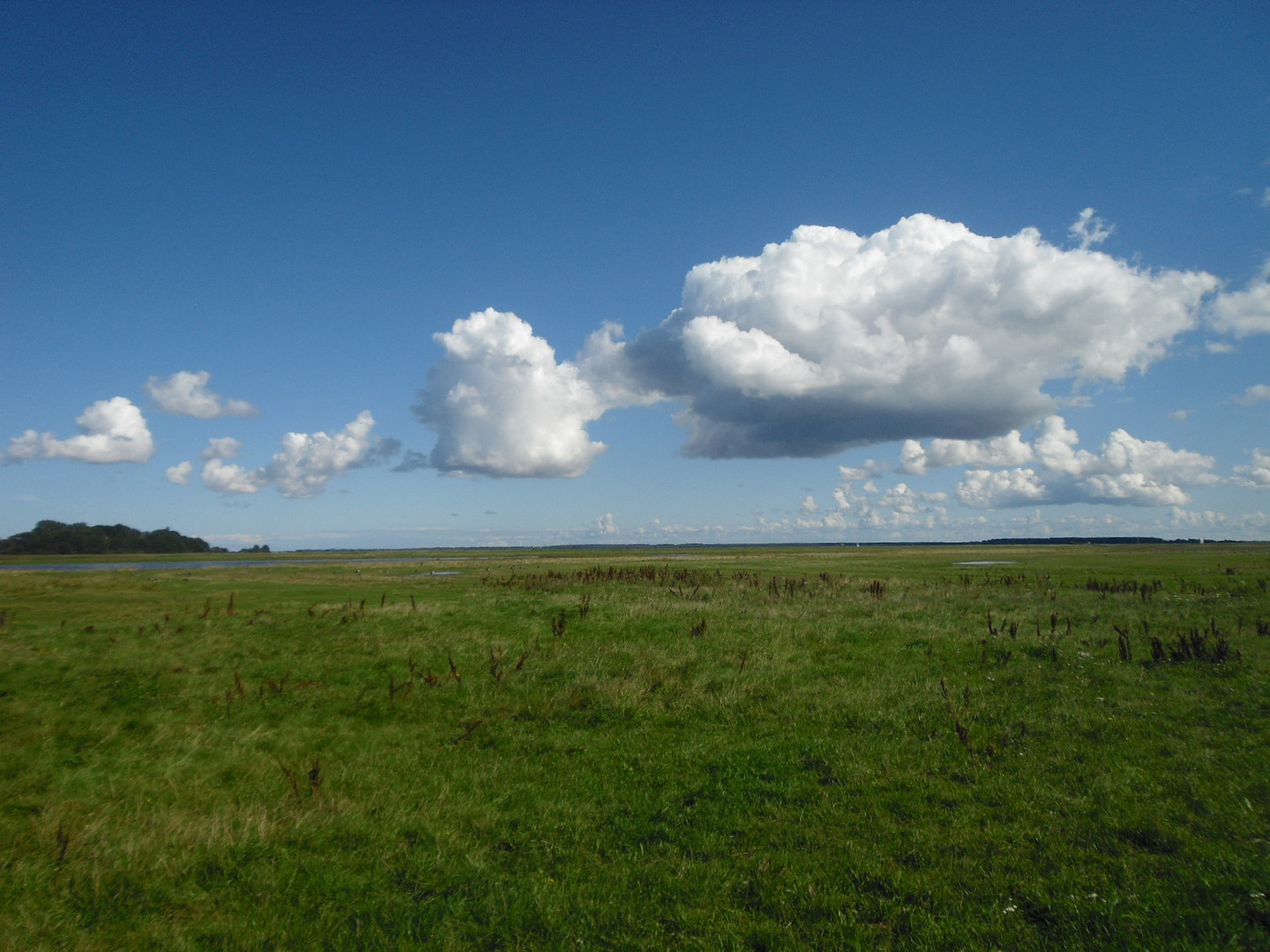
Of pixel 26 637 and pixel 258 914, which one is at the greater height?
pixel 26 637

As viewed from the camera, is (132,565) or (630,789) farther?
(132,565)

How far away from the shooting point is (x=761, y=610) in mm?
31781

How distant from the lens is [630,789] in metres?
12.5

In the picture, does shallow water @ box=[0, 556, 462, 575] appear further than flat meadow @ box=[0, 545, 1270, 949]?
Yes

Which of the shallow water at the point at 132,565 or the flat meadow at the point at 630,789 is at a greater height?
the flat meadow at the point at 630,789

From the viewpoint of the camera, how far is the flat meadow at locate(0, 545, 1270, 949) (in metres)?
8.15

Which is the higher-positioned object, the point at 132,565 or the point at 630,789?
the point at 630,789

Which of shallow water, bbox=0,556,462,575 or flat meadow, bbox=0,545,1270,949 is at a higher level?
flat meadow, bbox=0,545,1270,949

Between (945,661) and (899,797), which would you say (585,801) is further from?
(945,661)

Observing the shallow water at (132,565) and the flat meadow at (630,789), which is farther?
the shallow water at (132,565)

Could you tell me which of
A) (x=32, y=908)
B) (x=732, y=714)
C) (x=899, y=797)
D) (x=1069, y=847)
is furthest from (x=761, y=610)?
(x=32, y=908)

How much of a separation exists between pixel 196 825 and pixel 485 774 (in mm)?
4971

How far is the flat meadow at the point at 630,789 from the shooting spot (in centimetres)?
815

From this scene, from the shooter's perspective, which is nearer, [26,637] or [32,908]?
[32,908]
